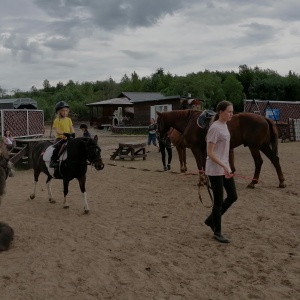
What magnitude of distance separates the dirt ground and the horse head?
937 mm

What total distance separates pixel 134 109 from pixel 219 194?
35.6 m

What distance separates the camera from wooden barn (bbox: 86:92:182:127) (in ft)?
117

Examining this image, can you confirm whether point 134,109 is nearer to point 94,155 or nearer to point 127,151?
point 127,151

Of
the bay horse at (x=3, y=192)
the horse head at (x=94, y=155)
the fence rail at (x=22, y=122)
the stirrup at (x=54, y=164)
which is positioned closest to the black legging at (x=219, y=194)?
the horse head at (x=94, y=155)

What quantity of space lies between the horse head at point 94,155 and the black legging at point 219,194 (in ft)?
8.32

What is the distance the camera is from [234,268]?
4.74 metres

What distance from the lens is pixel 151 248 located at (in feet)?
18.3

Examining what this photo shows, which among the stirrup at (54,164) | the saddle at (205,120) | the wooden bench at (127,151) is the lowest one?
the wooden bench at (127,151)

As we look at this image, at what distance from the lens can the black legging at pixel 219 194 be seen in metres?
5.57

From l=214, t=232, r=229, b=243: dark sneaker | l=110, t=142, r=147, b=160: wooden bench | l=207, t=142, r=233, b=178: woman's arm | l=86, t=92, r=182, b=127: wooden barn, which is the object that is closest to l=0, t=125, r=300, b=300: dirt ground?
l=214, t=232, r=229, b=243: dark sneaker

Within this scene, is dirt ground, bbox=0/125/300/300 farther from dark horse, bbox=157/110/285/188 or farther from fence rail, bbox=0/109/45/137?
fence rail, bbox=0/109/45/137

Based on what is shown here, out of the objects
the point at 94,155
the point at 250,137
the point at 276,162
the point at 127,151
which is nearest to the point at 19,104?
the point at 127,151

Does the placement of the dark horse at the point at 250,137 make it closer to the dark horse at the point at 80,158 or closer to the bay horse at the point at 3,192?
the dark horse at the point at 80,158

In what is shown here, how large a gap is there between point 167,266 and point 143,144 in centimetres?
1284
